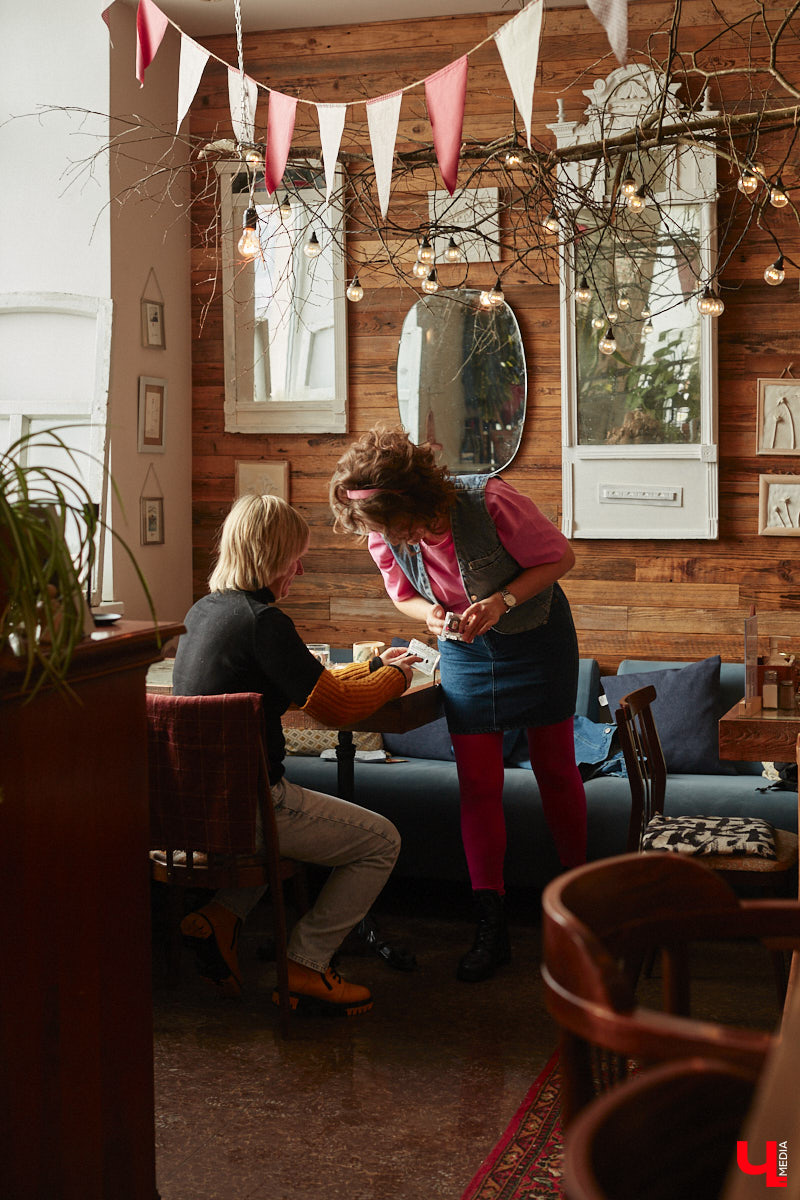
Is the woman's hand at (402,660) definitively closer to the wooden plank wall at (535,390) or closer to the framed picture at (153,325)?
the wooden plank wall at (535,390)

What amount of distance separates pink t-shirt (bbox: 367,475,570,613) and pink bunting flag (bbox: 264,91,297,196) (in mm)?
1052

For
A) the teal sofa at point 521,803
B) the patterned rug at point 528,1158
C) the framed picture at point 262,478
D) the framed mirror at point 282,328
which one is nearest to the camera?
the patterned rug at point 528,1158

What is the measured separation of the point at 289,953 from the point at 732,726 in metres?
1.29

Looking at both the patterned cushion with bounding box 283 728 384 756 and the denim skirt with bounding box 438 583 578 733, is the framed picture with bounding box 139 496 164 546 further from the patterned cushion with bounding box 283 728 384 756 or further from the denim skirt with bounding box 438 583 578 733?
the denim skirt with bounding box 438 583 578 733

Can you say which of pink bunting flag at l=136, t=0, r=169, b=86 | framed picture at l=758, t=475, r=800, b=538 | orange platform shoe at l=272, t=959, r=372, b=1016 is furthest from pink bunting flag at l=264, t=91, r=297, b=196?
framed picture at l=758, t=475, r=800, b=538

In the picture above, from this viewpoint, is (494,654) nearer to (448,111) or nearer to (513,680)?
(513,680)

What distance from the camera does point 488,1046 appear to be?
2.98m

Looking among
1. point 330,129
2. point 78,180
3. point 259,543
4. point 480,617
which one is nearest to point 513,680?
point 480,617

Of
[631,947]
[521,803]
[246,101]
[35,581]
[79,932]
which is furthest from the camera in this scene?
[521,803]

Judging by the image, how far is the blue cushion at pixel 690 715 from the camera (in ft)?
14.1

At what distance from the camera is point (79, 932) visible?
6.13 ft

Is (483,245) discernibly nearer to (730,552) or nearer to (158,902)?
(730,552)

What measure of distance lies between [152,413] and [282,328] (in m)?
0.71

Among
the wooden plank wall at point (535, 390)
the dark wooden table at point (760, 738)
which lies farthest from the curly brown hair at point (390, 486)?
the wooden plank wall at point (535, 390)
